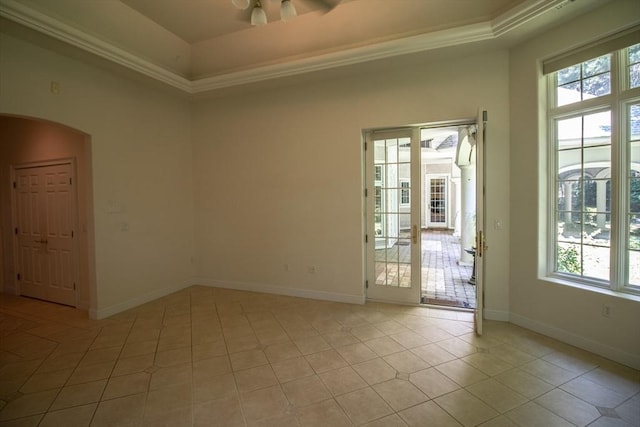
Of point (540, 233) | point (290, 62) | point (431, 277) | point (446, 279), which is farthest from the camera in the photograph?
point (431, 277)

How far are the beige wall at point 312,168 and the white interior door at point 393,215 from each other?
208mm

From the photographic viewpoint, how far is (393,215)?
4.12 meters

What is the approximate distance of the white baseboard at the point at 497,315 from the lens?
3.52m

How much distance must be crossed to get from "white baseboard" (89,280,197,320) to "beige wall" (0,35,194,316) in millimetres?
13

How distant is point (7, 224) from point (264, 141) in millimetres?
4440

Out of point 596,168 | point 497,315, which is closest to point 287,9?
point 596,168

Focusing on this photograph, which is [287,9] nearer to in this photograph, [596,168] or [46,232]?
[596,168]

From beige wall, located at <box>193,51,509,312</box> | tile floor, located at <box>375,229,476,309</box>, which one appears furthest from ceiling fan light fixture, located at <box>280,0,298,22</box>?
tile floor, located at <box>375,229,476,309</box>

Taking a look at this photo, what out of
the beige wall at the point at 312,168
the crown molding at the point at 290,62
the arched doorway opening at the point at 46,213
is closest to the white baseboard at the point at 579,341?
the beige wall at the point at 312,168

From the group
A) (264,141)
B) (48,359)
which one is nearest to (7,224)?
(48,359)

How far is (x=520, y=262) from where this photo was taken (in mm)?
3383

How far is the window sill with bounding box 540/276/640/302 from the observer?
258cm

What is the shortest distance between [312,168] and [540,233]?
2.91 meters

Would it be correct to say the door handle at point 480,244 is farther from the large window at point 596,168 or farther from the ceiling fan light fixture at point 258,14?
the ceiling fan light fixture at point 258,14
